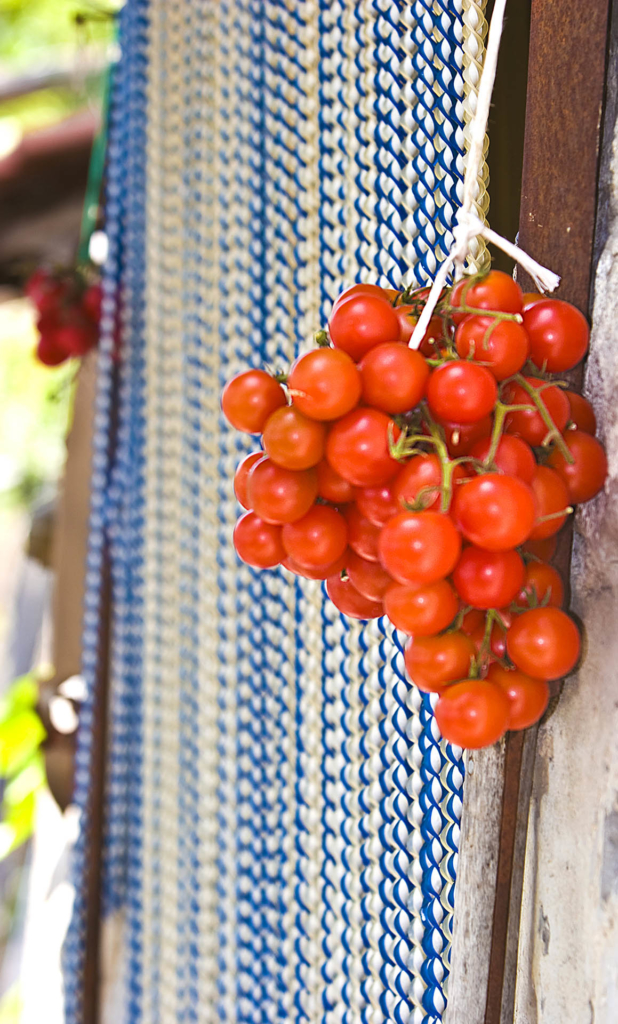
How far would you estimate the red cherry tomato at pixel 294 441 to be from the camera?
1.35ft

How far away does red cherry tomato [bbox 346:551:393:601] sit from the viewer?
437mm

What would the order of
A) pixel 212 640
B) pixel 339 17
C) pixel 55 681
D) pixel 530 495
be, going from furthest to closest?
pixel 55 681 < pixel 212 640 < pixel 339 17 < pixel 530 495

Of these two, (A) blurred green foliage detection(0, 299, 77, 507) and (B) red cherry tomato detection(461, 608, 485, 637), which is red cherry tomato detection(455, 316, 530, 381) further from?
(A) blurred green foliage detection(0, 299, 77, 507)

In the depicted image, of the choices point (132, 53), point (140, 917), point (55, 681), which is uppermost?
point (132, 53)

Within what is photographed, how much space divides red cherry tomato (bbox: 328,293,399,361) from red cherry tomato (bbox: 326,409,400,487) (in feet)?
0.14

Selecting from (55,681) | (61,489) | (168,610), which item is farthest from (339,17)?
(55,681)

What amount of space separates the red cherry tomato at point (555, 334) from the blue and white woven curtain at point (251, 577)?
22 centimetres

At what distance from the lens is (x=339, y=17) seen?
0.76 m

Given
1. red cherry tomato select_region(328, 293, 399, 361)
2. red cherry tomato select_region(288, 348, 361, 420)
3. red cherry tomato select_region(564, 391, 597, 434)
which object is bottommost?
red cherry tomato select_region(288, 348, 361, 420)

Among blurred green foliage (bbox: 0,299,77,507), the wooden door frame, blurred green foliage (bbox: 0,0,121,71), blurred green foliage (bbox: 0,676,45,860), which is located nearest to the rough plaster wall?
the wooden door frame

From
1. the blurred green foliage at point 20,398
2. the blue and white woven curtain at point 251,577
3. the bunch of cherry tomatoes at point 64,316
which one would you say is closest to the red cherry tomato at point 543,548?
the blue and white woven curtain at point 251,577

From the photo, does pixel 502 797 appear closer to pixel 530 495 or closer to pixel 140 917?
pixel 530 495

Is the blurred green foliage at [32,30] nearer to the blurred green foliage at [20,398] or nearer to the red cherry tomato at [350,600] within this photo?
the blurred green foliage at [20,398]

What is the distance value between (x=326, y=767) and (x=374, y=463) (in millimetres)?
483
